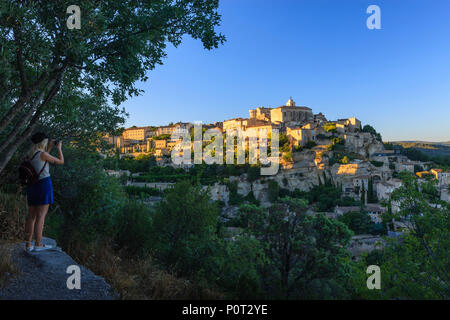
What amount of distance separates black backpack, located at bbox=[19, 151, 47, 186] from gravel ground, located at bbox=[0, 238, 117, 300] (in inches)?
34.4

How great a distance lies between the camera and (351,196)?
39000mm

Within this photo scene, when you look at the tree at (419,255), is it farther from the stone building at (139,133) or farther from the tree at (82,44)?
the stone building at (139,133)

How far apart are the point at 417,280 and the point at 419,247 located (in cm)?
119

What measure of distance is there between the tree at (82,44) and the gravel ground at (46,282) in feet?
4.60

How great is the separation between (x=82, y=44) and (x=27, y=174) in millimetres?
1739

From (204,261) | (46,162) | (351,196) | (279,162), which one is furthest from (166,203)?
(279,162)

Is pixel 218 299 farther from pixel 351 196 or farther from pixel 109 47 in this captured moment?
pixel 351 196

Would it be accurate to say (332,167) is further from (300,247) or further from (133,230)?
(133,230)

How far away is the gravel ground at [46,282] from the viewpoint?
2.64 m

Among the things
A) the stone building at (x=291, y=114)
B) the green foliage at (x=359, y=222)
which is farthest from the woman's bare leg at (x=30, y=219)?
the stone building at (x=291, y=114)

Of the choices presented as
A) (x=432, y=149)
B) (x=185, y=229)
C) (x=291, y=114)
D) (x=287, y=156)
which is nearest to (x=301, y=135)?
(x=287, y=156)

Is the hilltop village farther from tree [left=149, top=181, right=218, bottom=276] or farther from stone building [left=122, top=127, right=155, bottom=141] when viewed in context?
tree [left=149, top=181, right=218, bottom=276]

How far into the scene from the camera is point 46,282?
2.86 m

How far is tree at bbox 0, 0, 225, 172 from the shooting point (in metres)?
3.63
